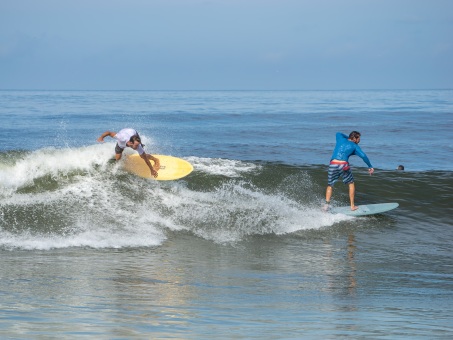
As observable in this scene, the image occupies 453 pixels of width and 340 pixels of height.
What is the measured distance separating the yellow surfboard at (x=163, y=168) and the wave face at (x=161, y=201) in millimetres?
163

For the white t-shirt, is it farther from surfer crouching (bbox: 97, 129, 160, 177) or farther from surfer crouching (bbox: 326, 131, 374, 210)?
surfer crouching (bbox: 326, 131, 374, 210)

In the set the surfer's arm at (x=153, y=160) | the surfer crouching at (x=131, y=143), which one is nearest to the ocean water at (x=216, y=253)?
the surfer's arm at (x=153, y=160)

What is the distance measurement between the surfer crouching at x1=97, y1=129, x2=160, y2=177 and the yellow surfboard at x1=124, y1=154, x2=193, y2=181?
248 millimetres

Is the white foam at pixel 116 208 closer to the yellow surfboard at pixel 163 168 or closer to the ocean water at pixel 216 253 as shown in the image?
the ocean water at pixel 216 253

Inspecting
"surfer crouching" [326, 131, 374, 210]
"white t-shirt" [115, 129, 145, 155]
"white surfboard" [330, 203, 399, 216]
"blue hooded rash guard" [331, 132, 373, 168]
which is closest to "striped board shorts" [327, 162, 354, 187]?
"surfer crouching" [326, 131, 374, 210]

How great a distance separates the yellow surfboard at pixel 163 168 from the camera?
13.2 m

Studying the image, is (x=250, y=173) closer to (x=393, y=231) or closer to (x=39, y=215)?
(x=393, y=231)

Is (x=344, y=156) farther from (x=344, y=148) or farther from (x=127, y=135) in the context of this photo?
(x=127, y=135)

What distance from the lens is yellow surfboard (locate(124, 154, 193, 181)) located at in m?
13.2

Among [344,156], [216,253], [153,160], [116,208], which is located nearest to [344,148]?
[344,156]

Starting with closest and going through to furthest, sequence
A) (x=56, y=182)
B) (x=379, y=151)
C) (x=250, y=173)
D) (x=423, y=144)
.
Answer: (x=56, y=182) → (x=250, y=173) → (x=379, y=151) → (x=423, y=144)

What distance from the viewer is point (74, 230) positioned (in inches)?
403

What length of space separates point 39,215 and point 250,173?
5928 mm

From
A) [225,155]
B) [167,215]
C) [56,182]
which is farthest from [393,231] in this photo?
[225,155]
